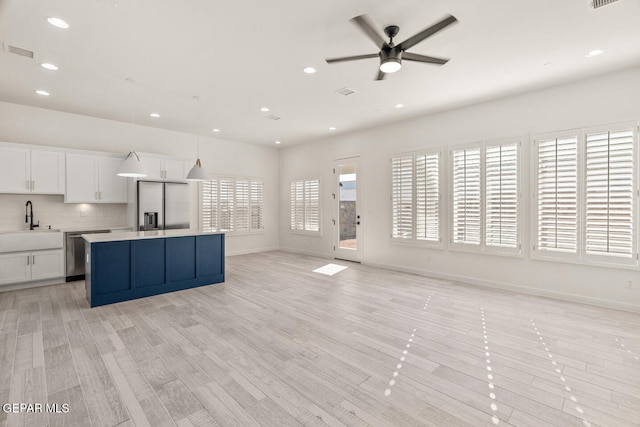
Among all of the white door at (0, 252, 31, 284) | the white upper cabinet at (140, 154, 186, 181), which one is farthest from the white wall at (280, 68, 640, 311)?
the white door at (0, 252, 31, 284)

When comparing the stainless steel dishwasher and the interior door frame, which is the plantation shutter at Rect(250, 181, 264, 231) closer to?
the interior door frame

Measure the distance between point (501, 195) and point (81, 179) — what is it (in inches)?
294

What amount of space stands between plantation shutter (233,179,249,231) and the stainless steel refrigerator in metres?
1.54

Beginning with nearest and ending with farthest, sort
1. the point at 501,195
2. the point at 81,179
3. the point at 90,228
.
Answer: the point at 501,195 < the point at 81,179 < the point at 90,228

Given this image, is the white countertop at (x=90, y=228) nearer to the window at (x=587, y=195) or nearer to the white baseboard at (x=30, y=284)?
the white baseboard at (x=30, y=284)

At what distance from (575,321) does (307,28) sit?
4515mm

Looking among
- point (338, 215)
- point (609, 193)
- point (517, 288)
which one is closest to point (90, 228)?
point (338, 215)

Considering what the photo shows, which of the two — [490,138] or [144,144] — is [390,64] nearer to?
[490,138]

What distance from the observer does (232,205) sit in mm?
8188

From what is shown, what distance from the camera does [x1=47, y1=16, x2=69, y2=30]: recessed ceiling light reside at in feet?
9.38

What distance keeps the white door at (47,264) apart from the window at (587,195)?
309 inches

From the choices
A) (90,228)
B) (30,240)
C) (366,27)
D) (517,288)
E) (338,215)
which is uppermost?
(366,27)

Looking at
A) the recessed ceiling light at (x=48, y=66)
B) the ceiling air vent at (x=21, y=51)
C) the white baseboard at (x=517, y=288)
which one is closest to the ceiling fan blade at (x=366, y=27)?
the ceiling air vent at (x=21, y=51)

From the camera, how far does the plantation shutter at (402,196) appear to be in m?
6.11
